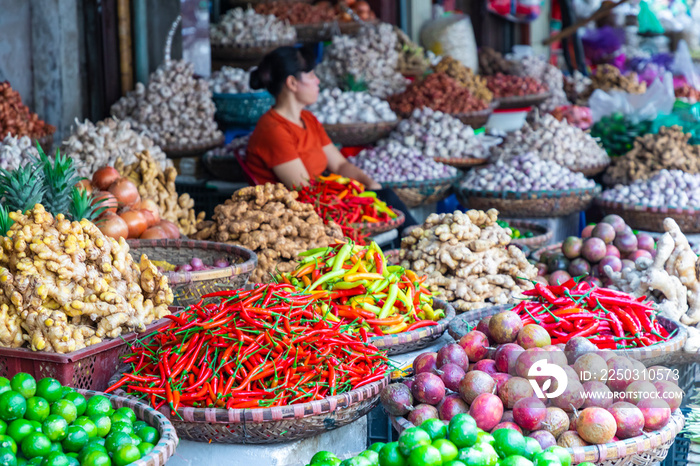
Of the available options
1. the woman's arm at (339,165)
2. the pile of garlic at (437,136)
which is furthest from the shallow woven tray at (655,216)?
the woman's arm at (339,165)

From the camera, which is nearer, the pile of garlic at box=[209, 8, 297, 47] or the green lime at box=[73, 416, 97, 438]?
the green lime at box=[73, 416, 97, 438]

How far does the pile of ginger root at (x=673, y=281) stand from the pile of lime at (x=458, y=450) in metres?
1.35

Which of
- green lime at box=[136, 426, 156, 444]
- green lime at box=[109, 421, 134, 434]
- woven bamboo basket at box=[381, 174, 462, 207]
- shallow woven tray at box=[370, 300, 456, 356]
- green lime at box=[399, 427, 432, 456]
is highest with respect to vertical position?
green lime at box=[399, 427, 432, 456]

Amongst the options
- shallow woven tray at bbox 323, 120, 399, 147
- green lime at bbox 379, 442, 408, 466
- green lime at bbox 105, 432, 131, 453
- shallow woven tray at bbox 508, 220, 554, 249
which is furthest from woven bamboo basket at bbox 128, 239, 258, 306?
shallow woven tray at bbox 323, 120, 399, 147

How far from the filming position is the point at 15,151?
12.8 feet

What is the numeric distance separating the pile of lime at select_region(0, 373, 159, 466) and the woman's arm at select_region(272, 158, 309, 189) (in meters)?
2.60

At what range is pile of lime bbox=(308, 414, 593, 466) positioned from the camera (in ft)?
4.99

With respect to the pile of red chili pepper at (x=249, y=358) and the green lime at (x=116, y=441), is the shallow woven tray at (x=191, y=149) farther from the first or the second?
the green lime at (x=116, y=441)

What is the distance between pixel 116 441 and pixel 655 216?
11.6ft

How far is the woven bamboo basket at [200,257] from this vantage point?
2.65 meters

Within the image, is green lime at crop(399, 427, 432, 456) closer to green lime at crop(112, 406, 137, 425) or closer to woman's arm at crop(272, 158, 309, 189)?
green lime at crop(112, 406, 137, 425)

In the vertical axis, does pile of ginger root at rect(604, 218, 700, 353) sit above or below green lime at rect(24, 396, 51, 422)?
below

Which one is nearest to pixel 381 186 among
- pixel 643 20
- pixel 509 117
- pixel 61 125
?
pixel 61 125

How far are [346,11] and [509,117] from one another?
2.04 meters
